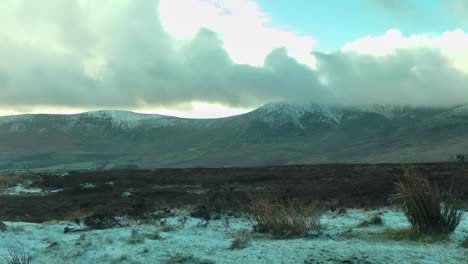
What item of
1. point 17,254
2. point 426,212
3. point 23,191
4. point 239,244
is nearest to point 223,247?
point 239,244

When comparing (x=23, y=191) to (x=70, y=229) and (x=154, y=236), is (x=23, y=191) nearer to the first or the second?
(x=70, y=229)

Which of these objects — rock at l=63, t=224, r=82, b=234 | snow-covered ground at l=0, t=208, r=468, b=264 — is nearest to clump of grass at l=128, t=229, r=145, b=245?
snow-covered ground at l=0, t=208, r=468, b=264

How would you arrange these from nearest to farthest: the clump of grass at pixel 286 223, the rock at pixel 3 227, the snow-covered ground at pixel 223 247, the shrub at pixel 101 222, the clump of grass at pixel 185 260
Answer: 1. the snow-covered ground at pixel 223 247
2. the clump of grass at pixel 185 260
3. the clump of grass at pixel 286 223
4. the rock at pixel 3 227
5. the shrub at pixel 101 222

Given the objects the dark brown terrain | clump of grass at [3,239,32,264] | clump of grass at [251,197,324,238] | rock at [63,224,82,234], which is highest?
clump of grass at [251,197,324,238]

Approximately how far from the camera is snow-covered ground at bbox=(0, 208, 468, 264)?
803cm

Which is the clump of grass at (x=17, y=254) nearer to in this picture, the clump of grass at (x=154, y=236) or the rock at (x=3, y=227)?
the rock at (x=3, y=227)

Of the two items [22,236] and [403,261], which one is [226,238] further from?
[22,236]

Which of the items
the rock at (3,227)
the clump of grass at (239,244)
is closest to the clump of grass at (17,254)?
the rock at (3,227)

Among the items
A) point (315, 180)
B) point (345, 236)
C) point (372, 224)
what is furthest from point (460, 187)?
point (345, 236)

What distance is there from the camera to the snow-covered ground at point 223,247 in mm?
8031

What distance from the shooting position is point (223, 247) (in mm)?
9250

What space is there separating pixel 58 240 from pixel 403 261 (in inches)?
290

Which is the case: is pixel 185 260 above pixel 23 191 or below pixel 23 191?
above

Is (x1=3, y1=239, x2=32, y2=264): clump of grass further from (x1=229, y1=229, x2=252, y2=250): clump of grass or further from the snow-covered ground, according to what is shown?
(x1=229, y1=229, x2=252, y2=250): clump of grass
